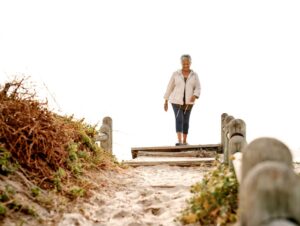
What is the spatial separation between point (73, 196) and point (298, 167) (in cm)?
361

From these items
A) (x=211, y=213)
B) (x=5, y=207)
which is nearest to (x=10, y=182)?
(x=5, y=207)

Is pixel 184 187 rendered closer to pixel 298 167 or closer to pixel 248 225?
pixel 298 167

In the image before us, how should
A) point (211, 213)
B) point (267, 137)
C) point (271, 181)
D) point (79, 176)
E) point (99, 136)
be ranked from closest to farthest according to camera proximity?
point (271, 181), point (267, 137), point (211, 213), point (79, 176), point (99, 136)

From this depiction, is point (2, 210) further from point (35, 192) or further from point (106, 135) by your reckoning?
point (106, 135)

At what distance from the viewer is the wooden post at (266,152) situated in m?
2.47

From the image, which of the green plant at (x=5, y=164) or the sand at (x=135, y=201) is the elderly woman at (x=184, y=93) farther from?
the green plant at (x=5, y=164)

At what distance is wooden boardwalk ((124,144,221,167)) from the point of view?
853 cm

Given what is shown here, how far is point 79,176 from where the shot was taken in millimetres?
5559

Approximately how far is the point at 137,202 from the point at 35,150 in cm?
127

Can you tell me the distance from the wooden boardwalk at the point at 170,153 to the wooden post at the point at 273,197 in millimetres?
6357

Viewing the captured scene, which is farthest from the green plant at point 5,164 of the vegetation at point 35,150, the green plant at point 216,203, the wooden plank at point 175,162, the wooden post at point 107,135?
the wooden post at point 107,135

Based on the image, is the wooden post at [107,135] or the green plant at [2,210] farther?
the wooden post at [107,135]

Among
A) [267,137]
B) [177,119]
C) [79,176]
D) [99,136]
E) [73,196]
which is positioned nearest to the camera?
[267,137]

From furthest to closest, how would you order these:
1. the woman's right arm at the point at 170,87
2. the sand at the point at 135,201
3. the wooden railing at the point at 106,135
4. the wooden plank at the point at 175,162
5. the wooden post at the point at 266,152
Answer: the woman's right arm at the point at 170,87 → the wooden railing at the point at 106,135 → the wooden plank at the point at 175,162 → the sand at the point at 135,201 → the wooden post at the point at 266,152
